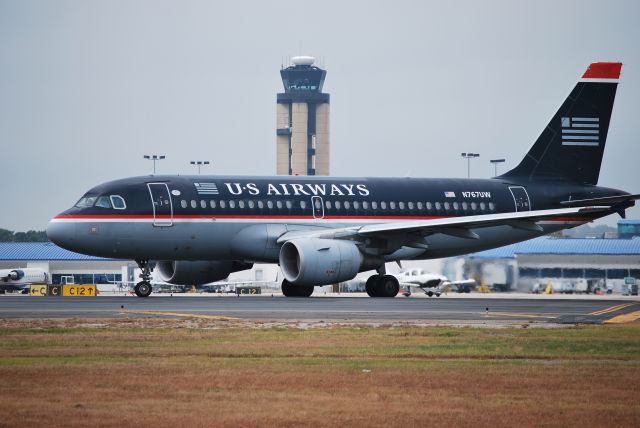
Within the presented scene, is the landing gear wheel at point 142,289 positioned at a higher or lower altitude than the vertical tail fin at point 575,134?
lower

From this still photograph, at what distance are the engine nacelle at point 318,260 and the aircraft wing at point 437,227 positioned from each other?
740 millimetres

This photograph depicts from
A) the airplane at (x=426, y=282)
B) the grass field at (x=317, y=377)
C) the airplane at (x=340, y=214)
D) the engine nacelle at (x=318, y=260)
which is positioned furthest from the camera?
the airplane at (x=426, y=282)

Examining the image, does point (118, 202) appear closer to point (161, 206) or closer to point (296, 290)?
point (161, 206)

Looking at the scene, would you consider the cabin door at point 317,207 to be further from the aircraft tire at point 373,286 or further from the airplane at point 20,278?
the airplane at point 20,278

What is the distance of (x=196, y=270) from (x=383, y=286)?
761 cm

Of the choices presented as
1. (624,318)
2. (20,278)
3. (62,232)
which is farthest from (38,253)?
(624,318)

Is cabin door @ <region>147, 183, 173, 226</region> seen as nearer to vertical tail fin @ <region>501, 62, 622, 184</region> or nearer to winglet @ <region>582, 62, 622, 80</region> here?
vertical tail fin @ <region>501, 62, 622, 184</region>

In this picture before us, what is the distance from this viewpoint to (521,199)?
4978 cm

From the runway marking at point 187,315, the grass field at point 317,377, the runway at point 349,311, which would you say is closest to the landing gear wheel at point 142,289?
the runway at point 349,311

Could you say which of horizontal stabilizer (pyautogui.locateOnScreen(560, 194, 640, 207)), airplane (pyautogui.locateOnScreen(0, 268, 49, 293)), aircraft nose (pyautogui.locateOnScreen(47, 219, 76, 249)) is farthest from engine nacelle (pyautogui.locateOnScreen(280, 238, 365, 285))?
airplane (pyautogui.locateOnScreen(0, 268, 49, 293))

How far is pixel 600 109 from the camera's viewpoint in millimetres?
51469

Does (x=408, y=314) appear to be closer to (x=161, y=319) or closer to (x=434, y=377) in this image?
(x=161, y=319)

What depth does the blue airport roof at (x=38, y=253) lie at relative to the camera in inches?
3994

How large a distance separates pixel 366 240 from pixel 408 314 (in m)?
12.5
